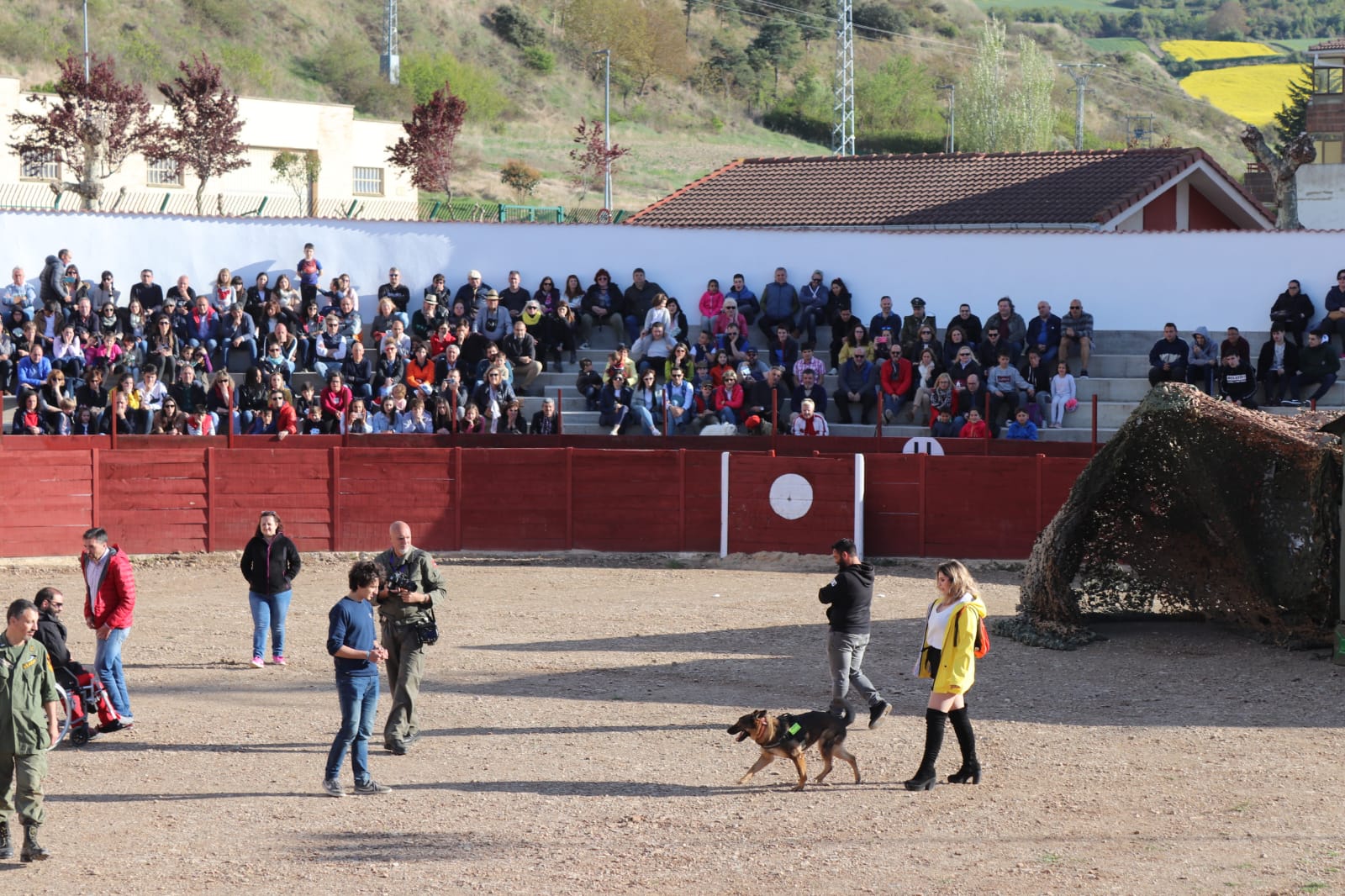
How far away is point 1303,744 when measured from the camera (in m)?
12.0

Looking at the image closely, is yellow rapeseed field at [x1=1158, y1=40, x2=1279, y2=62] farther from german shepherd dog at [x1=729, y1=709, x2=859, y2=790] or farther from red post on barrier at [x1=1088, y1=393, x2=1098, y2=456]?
german shepherd dog at [x1=729, y1=709, x2=859, y2=790]

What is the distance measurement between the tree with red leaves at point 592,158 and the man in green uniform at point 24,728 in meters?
46.2

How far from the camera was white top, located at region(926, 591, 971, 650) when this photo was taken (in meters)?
10.5

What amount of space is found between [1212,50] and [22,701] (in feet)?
525

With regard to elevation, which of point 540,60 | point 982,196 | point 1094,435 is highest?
point 540,60

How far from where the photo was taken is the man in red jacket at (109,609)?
12.2 metres

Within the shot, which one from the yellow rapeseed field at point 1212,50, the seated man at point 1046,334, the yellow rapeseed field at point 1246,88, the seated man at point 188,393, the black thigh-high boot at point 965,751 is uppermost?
the yellow rapeseed field at point 1212,50

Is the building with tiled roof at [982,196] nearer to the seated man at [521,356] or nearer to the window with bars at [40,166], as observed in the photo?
the seated man at [521,356]

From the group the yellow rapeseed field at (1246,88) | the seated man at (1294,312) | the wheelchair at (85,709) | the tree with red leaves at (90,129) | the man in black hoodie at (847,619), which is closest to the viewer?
the wheelchair at (85,709)

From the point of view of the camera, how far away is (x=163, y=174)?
158 feet

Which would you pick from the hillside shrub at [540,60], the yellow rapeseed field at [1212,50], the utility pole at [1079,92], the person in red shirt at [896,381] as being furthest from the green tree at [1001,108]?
the yellow rapeseed field at [1212,50]

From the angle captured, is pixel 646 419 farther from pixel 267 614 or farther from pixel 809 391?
pixel 267 614

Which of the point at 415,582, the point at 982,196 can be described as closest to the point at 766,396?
the point at 982,196

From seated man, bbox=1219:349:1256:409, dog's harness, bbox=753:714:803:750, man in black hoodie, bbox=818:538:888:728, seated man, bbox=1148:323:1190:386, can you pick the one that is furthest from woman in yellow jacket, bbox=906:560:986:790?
seated man, bbox=1148:323:1190:386
